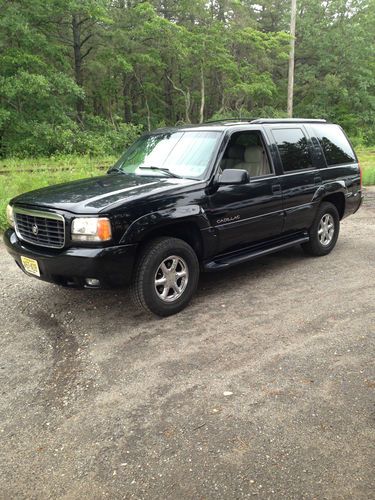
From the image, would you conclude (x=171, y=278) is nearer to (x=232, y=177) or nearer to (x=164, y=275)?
(x=164, y=275)

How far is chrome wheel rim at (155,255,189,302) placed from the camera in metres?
4.22

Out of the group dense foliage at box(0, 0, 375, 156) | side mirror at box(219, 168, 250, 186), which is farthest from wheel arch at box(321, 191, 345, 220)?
dense foliage at box(0, 0, 375, 156)

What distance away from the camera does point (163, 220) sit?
4.09 metres

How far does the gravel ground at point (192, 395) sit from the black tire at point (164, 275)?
0.18 m

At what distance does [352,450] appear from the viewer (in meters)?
2.48

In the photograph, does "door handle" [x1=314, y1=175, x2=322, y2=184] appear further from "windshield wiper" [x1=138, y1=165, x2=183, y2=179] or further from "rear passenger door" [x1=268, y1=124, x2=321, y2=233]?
"windshield wiper" [x1=138, y1=165, x2=183, y2=179]

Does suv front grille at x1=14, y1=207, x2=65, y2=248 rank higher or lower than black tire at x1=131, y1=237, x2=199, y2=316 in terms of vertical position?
higher

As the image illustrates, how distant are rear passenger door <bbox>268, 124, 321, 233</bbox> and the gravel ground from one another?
1075mm

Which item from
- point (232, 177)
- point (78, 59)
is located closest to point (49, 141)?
point (78, 59)

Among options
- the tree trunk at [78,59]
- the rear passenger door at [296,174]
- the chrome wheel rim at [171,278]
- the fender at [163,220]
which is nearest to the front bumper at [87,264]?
the fender at [163,220]

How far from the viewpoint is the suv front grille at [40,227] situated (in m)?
3.89

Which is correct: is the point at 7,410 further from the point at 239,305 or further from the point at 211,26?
the point at 211,26

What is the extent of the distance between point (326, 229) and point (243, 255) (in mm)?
2013

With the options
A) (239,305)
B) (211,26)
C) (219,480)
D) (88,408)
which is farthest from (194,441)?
(211,26)
